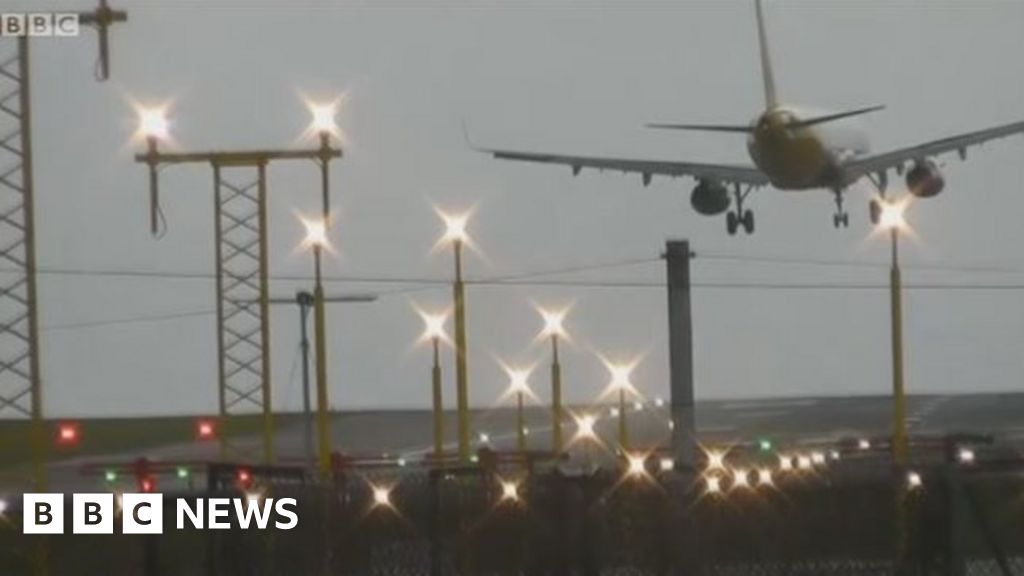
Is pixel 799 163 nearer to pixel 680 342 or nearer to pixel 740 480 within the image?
pixel 680 342

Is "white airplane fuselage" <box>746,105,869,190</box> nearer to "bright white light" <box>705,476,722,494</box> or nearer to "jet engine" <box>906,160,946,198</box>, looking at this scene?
"jet engine" <box>906,160,946,198</box>

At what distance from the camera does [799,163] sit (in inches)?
3479

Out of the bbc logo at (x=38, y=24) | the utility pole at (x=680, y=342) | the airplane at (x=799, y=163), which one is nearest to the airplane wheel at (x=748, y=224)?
the airplane at (x=799, y=163)

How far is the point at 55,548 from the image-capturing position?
2228 centimetres

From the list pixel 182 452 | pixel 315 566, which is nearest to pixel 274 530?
pixel 315 566

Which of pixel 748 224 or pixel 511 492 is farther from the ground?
pixel 748 224

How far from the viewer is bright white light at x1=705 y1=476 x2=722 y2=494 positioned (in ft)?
70.1

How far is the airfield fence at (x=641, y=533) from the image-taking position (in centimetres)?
2025

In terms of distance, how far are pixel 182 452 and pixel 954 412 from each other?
1126 inches

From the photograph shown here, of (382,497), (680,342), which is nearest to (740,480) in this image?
(382,497)

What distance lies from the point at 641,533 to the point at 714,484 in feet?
3.31

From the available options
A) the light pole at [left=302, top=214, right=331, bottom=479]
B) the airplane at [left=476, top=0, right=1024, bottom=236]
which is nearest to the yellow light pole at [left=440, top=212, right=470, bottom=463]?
the light pole at [left=302, top=214, right=331, bottom=479]

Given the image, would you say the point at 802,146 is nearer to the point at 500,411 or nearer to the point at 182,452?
the point at 182,452

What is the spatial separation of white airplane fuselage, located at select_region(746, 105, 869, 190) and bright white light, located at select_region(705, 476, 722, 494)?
66526 mm
